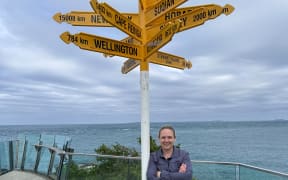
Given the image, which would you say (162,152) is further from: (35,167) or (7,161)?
(7,161)

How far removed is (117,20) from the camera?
3971mm

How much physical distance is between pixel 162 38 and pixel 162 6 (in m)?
0.50

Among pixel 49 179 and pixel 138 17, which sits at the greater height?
pixel 138 17

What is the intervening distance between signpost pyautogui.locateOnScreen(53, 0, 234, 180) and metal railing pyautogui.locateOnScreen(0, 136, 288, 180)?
1389 mm

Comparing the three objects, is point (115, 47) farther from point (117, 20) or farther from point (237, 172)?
point (237, 172)

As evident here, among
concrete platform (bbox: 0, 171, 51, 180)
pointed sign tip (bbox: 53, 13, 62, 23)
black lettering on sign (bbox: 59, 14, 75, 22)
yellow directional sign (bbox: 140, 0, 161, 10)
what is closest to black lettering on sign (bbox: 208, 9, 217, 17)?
yellow directional sign (bbox: 140, 0, 161, 10)

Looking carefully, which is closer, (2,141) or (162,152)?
(162,152)

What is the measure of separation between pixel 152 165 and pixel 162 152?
15 centimetres

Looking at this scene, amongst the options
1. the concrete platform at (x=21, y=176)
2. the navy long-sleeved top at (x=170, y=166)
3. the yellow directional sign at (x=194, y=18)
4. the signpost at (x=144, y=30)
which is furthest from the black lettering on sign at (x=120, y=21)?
the concrete platform at (x=21, y=176)

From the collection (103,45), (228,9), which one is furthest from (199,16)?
(103,45)

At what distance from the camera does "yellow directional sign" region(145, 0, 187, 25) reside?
156 inches

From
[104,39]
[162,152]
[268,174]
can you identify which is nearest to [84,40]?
[104,39]

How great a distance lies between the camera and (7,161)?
8352 mm

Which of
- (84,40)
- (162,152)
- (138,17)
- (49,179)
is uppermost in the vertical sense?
(138,17)
